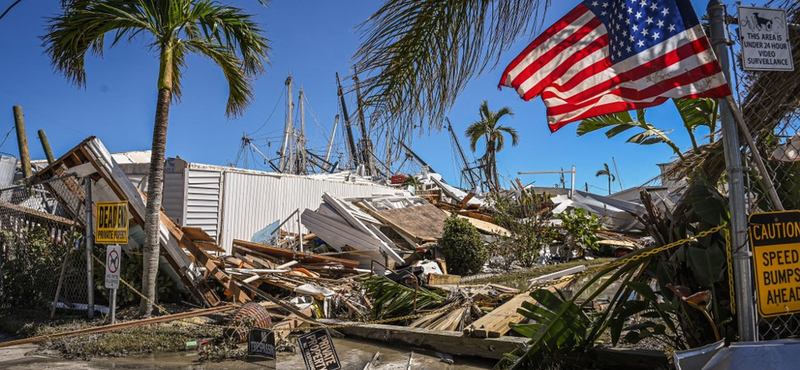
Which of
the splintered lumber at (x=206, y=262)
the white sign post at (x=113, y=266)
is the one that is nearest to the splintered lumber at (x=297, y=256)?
the splintered lumber at (x=206, y=262)

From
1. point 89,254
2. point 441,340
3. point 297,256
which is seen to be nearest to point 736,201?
point 441,340

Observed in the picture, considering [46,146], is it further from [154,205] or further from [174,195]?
[154,205]

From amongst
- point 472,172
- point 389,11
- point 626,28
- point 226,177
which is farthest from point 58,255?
point 472,172

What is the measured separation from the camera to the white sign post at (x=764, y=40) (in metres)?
3.28

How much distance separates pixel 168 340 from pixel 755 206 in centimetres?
665

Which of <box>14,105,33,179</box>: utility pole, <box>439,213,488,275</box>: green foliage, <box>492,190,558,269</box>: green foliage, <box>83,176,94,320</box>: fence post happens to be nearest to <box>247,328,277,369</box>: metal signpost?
<box>83,176,94,320</box>: fence post

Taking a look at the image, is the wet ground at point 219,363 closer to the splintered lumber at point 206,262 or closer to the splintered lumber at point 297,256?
the splintered lumber at point 206,262

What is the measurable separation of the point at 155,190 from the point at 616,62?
24.0ft

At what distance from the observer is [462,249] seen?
13.4 metres

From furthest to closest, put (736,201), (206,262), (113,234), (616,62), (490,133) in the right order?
(490,133) → (206,262) → (113,234) → (616,62) → (736,201)

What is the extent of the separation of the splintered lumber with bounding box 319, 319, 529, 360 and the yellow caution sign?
3.58 metres

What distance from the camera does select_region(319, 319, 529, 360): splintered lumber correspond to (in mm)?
5695

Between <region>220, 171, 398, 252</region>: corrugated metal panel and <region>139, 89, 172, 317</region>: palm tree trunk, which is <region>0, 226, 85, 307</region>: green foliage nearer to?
<region>139, 89, 172, 317</region>: palm tree trunk

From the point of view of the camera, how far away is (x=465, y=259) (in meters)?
13.4
